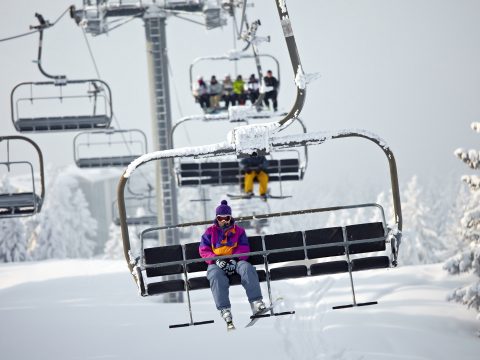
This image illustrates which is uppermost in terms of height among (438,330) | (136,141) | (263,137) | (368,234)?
(136,141)

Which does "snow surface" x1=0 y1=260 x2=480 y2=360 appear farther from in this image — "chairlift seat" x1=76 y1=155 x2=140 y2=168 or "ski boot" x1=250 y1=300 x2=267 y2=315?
"ski boot" x1=250 y1=300 x2=267 y2=315

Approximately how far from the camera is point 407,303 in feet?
78.2

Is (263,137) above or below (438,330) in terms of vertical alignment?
above

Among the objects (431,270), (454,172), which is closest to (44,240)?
(431,270)

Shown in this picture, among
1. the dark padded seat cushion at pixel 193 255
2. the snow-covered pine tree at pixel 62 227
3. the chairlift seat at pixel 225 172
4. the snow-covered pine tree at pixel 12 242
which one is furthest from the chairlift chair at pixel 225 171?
the snow-covered pine tree at pixel 62 227

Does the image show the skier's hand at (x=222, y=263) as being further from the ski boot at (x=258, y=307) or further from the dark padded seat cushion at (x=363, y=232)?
the dark padded seat cushion at (x=363, y=232)

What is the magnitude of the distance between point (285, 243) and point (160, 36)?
1641 centimetres

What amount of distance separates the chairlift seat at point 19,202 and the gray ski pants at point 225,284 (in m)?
6.57

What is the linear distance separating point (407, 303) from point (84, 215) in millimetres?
52152

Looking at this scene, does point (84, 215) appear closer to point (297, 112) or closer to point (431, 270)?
point (431, 270)

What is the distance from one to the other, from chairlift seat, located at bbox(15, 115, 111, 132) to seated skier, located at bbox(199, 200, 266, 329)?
9.48 meters

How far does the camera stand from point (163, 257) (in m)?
8.12

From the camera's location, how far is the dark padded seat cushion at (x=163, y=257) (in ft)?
26.4

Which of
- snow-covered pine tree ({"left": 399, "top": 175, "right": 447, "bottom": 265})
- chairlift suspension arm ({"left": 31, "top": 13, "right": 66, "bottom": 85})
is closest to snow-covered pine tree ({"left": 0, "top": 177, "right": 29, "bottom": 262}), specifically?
snow-covered pine tree ({"left": 399, "top": 175, "right": 447, "bottom": 265})
